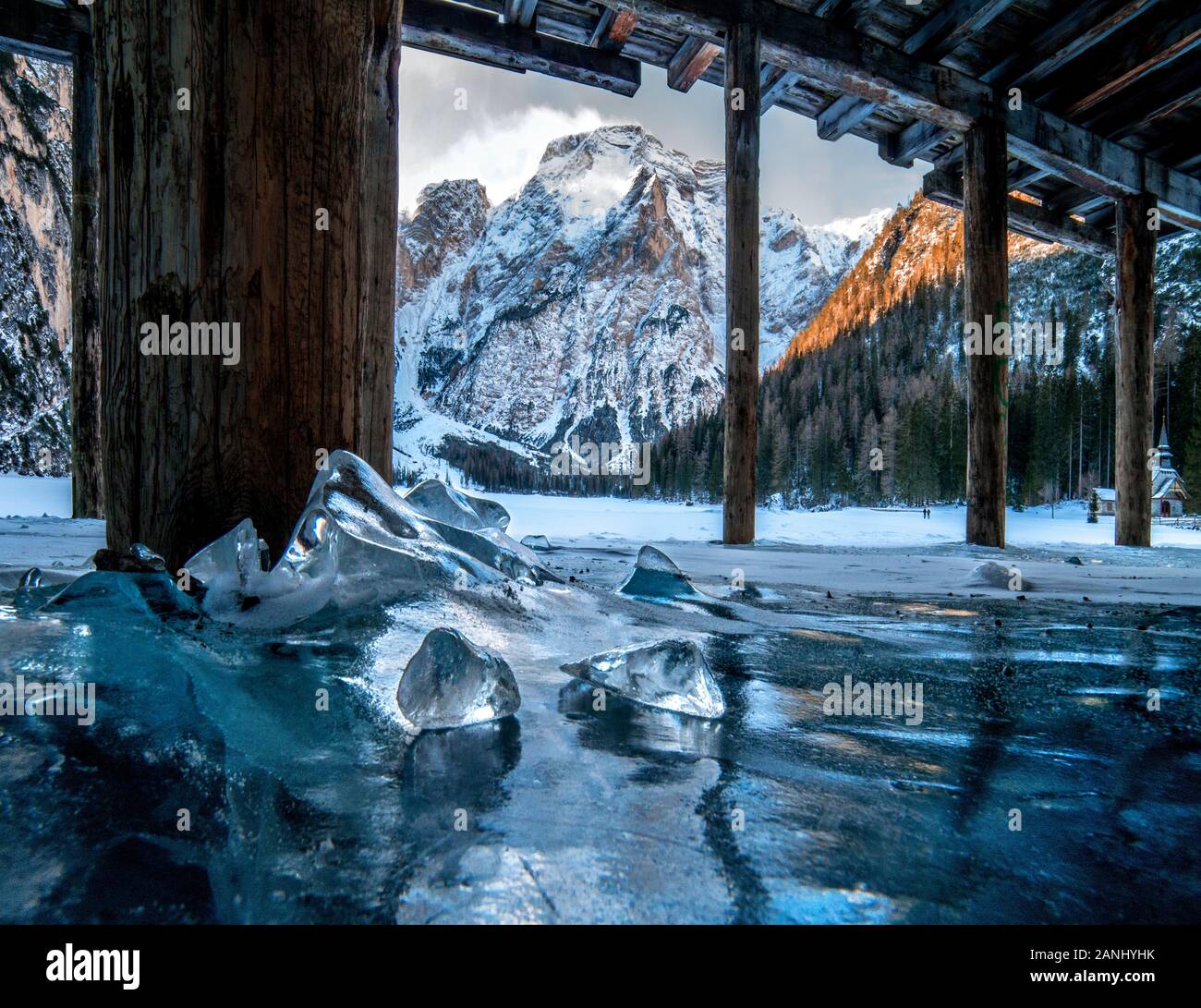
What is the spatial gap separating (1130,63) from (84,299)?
9678mm

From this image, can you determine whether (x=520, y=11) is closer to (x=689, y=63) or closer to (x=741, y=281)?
(x=689, y=63)

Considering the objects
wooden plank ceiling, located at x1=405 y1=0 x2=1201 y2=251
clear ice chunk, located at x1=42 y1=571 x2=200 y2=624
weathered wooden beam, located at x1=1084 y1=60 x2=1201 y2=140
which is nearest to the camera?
clear ice chunk, located at x1=42 y1=571 x2=200 y2=624

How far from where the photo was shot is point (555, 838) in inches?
26.9

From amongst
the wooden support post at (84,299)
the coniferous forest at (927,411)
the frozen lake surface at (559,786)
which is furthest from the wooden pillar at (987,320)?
the coniferous forest at (927,411)

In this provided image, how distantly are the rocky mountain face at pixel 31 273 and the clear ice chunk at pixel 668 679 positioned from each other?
44962mm

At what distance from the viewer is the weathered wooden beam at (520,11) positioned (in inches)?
203

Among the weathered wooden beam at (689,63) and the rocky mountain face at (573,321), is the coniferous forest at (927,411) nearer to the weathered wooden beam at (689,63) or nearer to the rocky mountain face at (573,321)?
the weathered wooden beam at (689,63)

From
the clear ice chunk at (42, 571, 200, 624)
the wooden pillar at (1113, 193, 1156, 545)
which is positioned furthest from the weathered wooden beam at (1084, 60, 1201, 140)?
the clear ice chunk at (42, 571, 200, 624)

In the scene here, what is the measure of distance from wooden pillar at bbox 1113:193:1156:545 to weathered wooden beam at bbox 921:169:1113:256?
5.19ft

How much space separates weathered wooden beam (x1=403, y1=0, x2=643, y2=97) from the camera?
525cm

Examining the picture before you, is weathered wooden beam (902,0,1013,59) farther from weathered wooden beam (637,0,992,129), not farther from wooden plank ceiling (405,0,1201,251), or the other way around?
weathered wooden beam (637,0,992,129)

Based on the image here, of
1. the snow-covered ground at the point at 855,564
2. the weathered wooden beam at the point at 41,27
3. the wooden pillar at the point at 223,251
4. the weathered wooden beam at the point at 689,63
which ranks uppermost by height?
the weathered wooden beam at the point at 41,27

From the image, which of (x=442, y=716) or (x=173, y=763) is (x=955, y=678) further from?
(x=173, y=763)

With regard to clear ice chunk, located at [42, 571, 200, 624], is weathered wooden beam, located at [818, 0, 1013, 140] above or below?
above
